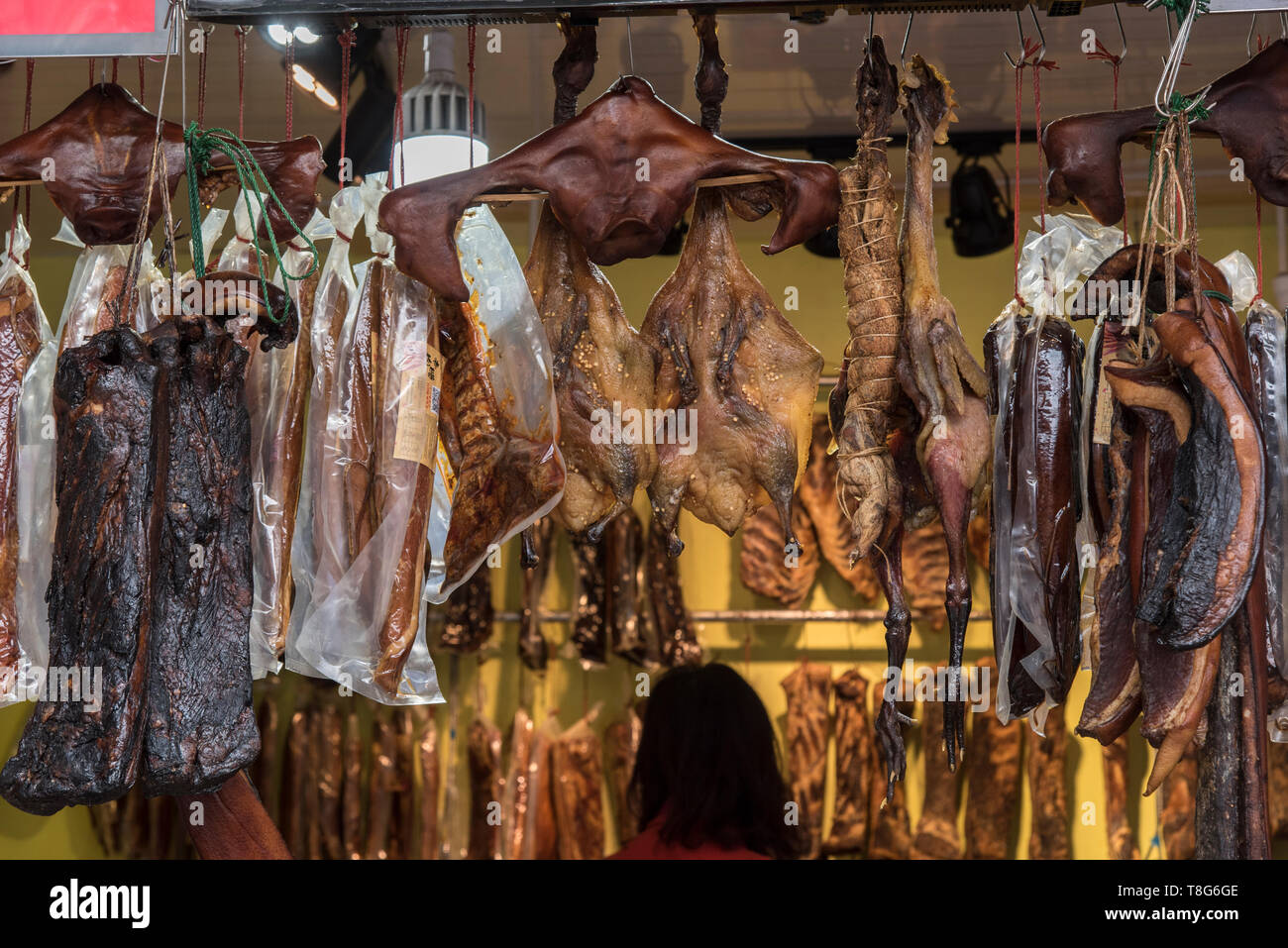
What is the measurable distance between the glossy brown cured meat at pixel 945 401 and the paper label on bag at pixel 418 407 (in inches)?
40.5

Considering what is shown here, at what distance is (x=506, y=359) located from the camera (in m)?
2.80

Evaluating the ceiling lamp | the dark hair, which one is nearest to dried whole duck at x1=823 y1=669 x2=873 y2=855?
the dark hair

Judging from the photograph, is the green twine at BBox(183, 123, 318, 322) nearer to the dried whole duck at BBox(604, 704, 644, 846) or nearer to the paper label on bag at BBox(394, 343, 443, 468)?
the paper label on bag at BBox(394, 343, 443, 468)

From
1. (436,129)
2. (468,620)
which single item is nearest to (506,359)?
(436,129)

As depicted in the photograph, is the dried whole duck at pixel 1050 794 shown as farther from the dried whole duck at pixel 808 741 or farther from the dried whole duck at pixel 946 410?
the dried whole duck at pixel 946 410

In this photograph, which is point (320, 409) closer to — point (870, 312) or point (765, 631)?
point (870, 312)

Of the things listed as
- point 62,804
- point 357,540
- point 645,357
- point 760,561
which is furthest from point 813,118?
point 62,804

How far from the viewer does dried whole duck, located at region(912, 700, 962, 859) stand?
5621 millimetres

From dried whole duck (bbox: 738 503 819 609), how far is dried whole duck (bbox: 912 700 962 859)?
2.60 feet

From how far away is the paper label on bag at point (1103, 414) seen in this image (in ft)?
8.36

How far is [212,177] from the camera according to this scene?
292 centimetres

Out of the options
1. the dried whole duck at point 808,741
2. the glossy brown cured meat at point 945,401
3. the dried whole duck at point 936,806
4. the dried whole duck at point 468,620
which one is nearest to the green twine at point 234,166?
the glossy brown cured meat at point 945,401

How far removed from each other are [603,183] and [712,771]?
6.29 feet
